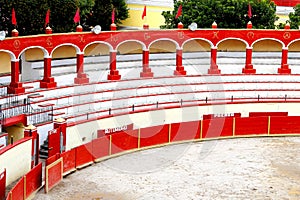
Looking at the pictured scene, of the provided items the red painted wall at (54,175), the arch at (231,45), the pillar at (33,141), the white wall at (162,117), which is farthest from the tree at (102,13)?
the red painted wall at (54,175)

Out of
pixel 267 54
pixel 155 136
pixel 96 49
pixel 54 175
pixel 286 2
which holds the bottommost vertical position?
pixel 54 175

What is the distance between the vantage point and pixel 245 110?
42438 mm

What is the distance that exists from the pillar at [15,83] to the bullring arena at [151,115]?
0.17ft

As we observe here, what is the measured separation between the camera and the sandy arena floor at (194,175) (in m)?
29.7

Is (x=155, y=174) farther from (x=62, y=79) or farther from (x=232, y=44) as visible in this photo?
(x=232, y=44)

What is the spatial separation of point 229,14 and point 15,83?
18495 millimetres

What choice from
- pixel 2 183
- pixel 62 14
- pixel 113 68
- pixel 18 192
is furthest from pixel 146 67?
pixel 18 192

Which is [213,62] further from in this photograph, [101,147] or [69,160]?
[69,160]

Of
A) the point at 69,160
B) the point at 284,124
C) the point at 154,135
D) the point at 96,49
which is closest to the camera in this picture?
the point at 69,160

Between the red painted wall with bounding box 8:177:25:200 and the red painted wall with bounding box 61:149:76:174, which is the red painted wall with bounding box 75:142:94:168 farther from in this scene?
the red painted wall with bounding box 8:177:25:200

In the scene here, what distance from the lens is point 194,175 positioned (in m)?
32.4

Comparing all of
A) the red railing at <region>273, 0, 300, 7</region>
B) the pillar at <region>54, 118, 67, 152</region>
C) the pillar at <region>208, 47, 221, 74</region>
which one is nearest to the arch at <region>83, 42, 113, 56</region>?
the pillar at <region>208, 47, 221, 74</region>

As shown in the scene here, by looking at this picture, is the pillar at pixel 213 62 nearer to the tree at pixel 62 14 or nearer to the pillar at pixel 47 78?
the tree at pixel 62 14

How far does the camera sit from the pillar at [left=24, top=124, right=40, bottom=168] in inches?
1200
